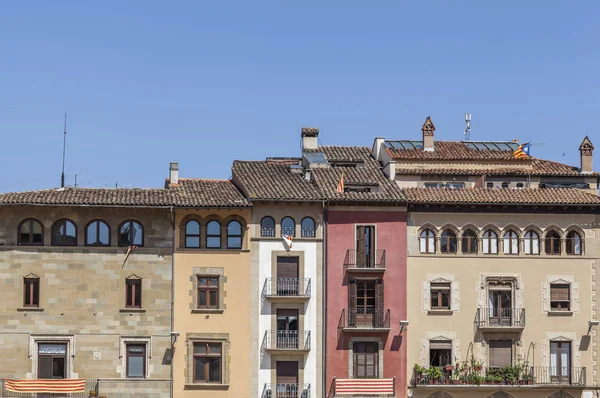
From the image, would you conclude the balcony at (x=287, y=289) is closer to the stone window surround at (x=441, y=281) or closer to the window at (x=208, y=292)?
the window at (x=208, y=292)

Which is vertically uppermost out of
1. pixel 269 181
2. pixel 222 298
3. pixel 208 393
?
pixel 269 181

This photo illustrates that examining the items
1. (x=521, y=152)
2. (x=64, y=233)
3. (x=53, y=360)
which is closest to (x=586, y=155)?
(x=521, y=152)

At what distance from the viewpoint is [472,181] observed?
207ft

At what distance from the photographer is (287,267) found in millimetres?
60031

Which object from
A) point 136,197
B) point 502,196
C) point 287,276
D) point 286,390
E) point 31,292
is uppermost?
point 502,196

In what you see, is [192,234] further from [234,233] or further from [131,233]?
[131,233]

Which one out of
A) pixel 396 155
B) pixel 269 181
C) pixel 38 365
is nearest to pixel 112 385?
pixel 38 365

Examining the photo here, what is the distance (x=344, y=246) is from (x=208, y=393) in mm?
8551

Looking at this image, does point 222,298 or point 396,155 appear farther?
point 396,155

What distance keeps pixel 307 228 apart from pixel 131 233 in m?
7.55

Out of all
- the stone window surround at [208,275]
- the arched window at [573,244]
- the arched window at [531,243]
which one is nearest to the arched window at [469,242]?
the arched window at [531,243]

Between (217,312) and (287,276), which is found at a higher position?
(287,276)

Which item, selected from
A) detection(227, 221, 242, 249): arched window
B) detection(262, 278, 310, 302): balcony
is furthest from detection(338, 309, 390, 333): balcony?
detection(227, 221, 242, 249): arched window

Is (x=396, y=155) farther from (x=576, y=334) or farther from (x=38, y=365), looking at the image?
(x=38, y=365)
